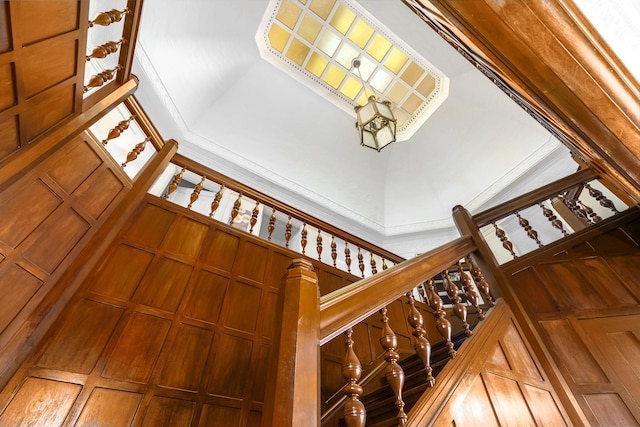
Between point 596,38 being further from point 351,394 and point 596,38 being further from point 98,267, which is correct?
point 98,267

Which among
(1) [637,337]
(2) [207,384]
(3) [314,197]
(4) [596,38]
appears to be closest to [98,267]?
(2) [207,384]

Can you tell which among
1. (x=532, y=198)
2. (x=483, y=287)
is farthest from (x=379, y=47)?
(x=483, y=287)

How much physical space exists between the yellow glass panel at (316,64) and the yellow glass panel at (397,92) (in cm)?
130

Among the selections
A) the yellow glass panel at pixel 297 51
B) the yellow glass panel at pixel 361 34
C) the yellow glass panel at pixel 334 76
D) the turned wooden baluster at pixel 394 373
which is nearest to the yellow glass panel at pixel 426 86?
the yellow glass panel at pixel 361 34

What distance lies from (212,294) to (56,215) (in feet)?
3.22

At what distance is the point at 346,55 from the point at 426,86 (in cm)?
154

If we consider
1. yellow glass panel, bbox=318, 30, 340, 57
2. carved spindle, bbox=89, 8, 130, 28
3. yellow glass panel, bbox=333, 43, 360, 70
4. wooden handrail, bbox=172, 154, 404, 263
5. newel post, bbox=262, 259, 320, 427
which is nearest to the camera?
newel post, bbox=262, 259, 320, 427

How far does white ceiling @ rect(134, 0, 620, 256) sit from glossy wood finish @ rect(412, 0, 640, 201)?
13.9ft

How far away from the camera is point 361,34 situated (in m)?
4.92

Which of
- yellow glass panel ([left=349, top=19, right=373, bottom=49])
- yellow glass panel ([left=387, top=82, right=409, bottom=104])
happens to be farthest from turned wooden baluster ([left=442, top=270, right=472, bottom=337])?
yellow glass panel ([left=387, top=82, right=409, bottom=104])

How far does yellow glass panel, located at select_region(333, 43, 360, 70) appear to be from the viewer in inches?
200

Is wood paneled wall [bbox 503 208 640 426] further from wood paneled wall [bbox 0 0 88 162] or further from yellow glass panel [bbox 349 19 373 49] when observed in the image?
yellow glass panel [bbox 349 19 373 49]

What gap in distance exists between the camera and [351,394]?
32.7 inches

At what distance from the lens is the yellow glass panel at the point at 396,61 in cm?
510
